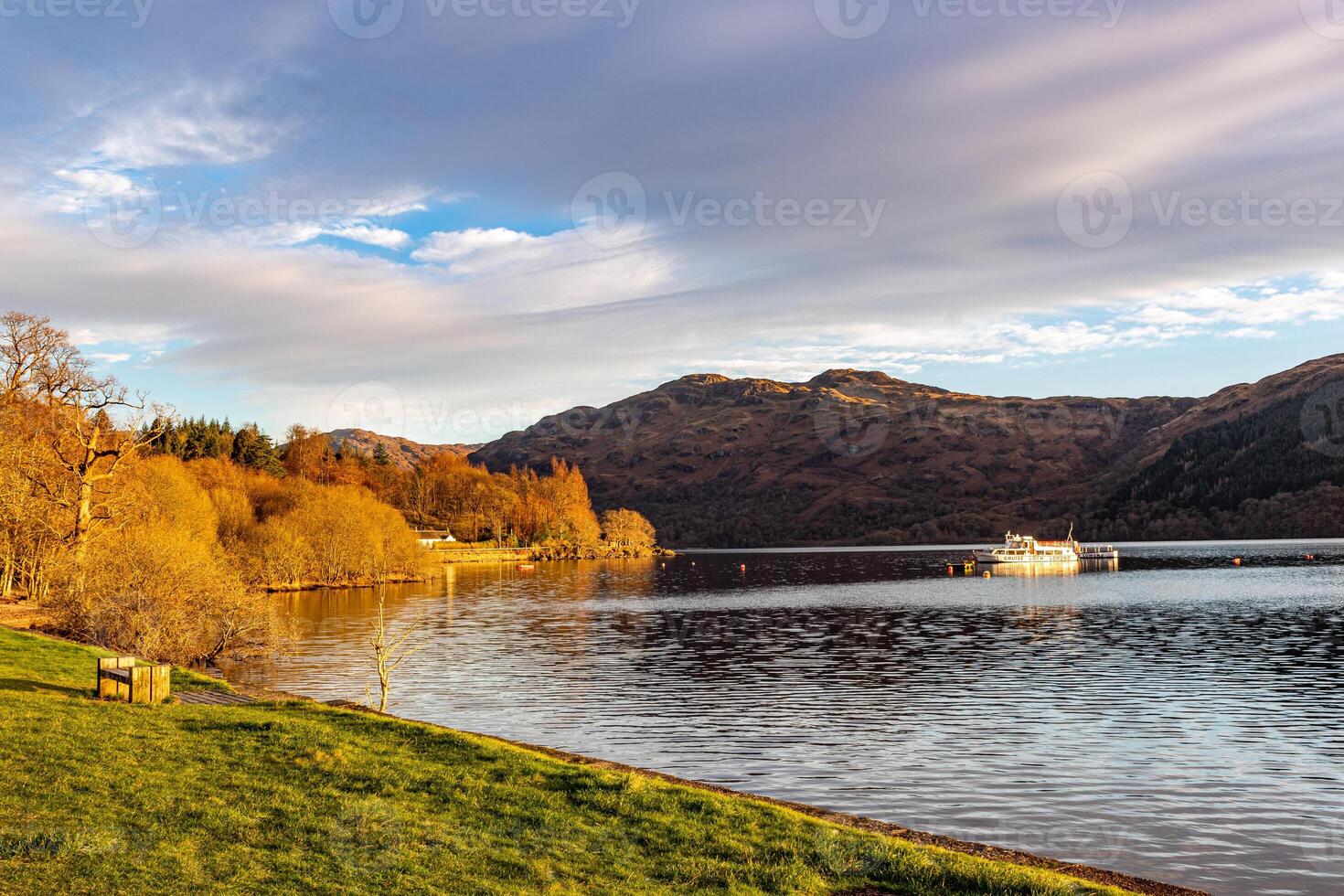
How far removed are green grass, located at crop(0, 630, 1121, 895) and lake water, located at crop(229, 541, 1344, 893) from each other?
23.5ft

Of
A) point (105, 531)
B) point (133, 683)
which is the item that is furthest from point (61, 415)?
point (133, 683)

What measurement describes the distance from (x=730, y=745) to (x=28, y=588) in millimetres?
64035

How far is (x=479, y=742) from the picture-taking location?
2438cm

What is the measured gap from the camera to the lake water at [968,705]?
23.8 metres

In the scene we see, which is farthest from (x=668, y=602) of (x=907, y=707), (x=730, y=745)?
(x=730, y=745)

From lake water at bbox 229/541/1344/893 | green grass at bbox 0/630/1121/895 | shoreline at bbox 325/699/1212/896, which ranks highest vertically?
green grass at bbox 0/630/1121/895

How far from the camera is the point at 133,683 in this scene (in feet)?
88.4

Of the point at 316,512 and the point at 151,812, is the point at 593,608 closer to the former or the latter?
the point at 316,512

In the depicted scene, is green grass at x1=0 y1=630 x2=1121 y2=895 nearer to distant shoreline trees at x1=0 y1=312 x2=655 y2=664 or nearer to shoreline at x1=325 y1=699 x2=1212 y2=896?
shoreline at x1=325 y1=699 x2=1212 y2=896

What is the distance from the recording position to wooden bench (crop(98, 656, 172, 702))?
1060 inches

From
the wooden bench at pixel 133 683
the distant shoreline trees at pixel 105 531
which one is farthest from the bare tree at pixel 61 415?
the wooden bench at pixel 133 683

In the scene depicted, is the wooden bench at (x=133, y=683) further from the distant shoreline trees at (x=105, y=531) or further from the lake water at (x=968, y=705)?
the distant shoreline trees at (x=105, y=531)

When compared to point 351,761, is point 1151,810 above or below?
below

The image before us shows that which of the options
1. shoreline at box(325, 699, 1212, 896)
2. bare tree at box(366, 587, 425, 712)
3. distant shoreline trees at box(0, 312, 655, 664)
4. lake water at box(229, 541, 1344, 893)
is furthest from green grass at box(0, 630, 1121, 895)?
distant shoreline trees at box(0, 312, 655, 664)
